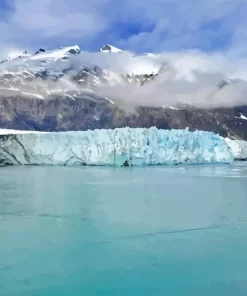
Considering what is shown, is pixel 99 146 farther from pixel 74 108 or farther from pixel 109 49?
pixel 109 49

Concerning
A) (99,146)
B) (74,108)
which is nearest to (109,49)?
(74,108)

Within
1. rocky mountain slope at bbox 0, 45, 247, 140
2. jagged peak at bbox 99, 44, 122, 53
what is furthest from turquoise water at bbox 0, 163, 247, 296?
jagged peak at bbox 99, 44, 122, 53

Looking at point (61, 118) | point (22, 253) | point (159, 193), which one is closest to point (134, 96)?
point (61, 118)

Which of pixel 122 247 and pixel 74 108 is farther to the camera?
pixel 74 108

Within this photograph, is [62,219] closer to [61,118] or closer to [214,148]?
[214,148]

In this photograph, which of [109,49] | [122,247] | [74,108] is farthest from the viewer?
[109,49]

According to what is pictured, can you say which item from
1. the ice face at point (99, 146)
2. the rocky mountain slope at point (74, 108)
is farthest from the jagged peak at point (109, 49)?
the ice face at point (99, 146)

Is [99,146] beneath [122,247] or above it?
above
